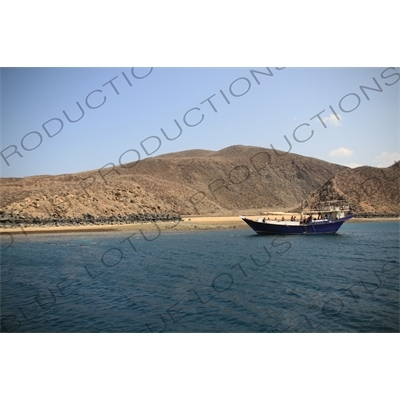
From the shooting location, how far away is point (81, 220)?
43.8 metres

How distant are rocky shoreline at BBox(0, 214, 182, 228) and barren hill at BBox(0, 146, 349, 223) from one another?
3.88 feet

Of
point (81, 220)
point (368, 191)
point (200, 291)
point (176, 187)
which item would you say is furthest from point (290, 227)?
point (176, 187)

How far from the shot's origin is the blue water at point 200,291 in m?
9.98

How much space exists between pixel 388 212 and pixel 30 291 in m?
58.4

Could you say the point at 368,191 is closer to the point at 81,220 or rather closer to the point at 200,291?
the point at 81,220

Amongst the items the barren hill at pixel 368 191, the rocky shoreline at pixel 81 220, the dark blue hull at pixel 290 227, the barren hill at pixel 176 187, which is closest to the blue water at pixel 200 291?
the dark blue hull at pixel 290 227

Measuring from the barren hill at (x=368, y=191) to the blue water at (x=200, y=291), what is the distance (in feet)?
130

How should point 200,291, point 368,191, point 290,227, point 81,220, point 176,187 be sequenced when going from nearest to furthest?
point 200,291
point 290,227
point 81,220
point 368,191
point 176,187

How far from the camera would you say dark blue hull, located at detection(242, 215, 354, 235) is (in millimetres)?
37125

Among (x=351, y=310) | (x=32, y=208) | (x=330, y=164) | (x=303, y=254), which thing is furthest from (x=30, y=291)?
(x=330, y=164)

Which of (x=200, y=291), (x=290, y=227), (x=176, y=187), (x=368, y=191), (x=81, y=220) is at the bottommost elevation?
(x=368, y=191)

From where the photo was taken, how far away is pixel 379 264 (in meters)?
17.9

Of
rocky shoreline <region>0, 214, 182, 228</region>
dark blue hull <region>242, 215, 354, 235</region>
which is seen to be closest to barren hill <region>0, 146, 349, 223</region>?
rocky shoreline <region>0, 214, 182, 228</region>

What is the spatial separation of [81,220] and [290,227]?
25503mm
